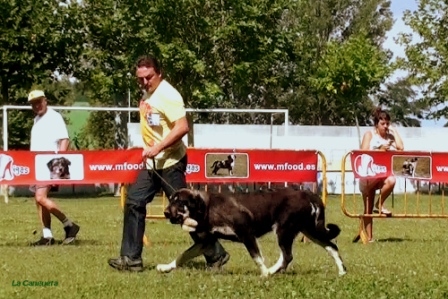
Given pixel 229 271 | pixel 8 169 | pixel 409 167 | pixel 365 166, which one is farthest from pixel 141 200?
pixel 409 167

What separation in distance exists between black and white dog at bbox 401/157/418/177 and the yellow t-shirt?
16.2 ft

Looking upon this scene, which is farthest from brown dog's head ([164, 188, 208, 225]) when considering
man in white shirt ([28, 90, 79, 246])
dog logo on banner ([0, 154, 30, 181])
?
dog logo on banner ([0, 154, 30, 181])

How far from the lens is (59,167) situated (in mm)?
12359

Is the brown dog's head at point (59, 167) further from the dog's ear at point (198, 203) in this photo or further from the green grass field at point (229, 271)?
the dog's ear at point (198, 203)

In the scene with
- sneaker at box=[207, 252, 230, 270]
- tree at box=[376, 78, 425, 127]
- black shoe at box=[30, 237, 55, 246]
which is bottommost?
tree at box=[376, 78, 425, 127]

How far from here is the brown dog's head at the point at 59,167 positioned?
12.3 meters

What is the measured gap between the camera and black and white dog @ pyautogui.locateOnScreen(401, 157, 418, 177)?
44.9 ft

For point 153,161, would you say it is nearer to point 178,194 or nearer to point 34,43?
point 178,194

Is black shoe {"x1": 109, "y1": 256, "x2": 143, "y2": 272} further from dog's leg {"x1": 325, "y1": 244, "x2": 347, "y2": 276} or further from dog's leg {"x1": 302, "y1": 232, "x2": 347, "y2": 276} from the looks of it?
dog's leg {"x1": 325, "y1": 244, "x2": 347, "y2": 276}

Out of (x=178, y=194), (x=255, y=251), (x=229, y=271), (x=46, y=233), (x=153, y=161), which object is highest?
(x=153, y=161)

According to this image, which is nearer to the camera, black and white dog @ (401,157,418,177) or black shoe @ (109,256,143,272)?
black shoe @ (109,256,143,272)

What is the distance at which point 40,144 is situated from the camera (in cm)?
1241

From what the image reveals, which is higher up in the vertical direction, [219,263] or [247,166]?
[247,166]

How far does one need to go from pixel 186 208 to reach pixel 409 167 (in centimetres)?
565
